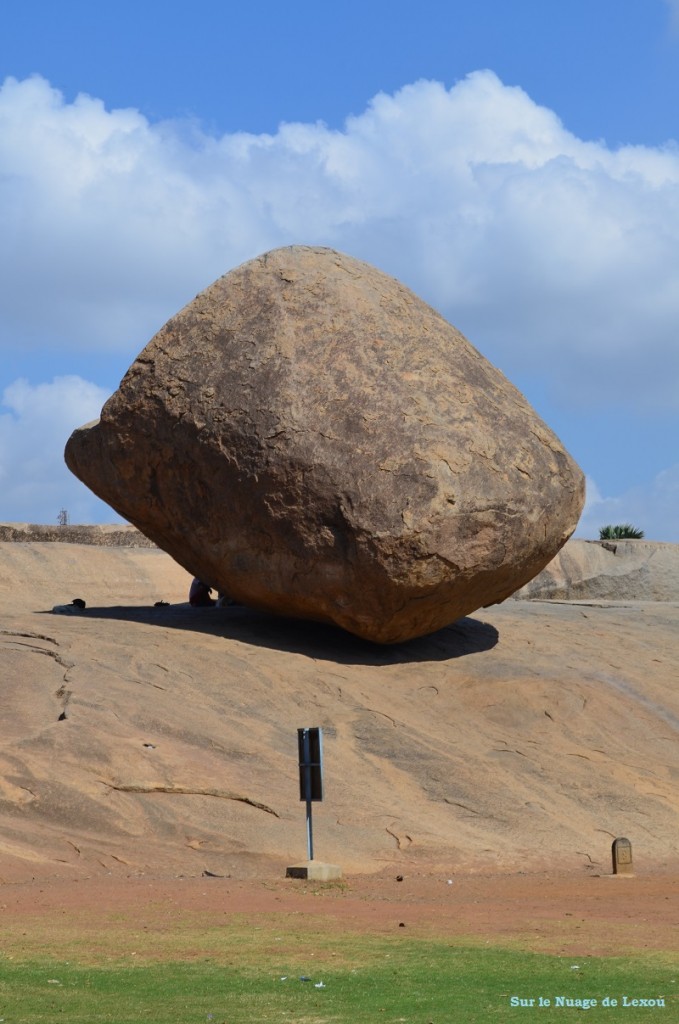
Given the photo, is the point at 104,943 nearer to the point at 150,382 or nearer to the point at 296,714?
the point at 296,714

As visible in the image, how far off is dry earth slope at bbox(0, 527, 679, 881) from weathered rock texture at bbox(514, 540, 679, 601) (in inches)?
329

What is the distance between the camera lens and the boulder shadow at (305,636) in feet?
45.1

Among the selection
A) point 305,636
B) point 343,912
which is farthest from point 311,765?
point 305,636

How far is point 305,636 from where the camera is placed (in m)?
14.1

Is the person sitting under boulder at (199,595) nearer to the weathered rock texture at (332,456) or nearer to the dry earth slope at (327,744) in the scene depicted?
the dry earth slope at (327,744)

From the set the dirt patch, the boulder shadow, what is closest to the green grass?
the dirt patch

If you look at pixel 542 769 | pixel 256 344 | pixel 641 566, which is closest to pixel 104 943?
pixel 542 769

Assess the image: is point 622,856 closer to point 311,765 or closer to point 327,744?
point 311,765

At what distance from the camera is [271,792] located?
1062 cm

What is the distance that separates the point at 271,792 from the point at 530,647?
508 cm

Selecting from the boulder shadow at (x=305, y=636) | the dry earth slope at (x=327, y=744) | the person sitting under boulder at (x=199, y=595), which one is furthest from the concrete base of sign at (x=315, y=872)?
the person sitting under boulder at (x=199, y=595)

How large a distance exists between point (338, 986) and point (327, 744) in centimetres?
556

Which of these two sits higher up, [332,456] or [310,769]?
[332,456]

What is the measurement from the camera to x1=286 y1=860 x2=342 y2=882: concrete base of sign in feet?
30.0
